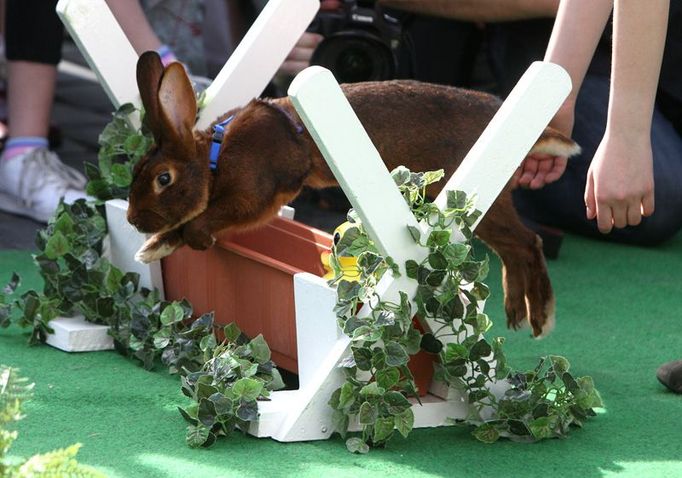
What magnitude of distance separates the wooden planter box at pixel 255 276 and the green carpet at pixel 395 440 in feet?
0.61

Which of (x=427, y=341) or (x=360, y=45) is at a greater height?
(x=360, y=45)

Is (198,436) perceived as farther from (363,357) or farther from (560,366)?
(560,366)

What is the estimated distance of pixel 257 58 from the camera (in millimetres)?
2396

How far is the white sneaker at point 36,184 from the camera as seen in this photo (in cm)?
335

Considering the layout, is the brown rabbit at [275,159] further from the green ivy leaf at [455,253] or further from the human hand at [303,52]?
the human hand at [303,52]

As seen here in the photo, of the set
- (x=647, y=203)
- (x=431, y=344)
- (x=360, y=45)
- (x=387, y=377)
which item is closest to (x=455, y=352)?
(x=431, y=344)

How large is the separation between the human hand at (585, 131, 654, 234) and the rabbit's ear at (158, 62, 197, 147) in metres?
0.72

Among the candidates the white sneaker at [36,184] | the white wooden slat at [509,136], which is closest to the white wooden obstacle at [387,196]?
the white wooden slat at [509,136]

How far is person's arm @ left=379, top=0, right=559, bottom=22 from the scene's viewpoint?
333 cm

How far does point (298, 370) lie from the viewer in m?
2.03

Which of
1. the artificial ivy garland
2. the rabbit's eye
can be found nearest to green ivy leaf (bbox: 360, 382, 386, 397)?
the artificial ivy garland

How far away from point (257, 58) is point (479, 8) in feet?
4.04

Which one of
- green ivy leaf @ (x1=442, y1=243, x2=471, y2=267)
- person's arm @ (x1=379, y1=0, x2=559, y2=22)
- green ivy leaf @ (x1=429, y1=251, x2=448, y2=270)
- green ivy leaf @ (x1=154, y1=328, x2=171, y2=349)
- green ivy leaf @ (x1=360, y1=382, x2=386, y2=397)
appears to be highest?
person's arm @ (x1=379, y1=0, x2=559, y2=22)

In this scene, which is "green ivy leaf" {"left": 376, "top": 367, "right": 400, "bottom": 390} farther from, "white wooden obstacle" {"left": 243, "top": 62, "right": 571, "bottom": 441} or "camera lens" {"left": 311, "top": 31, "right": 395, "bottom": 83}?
"camera lens" {"left": 311, "top": 31, "right": 395, "bottom": 83}
